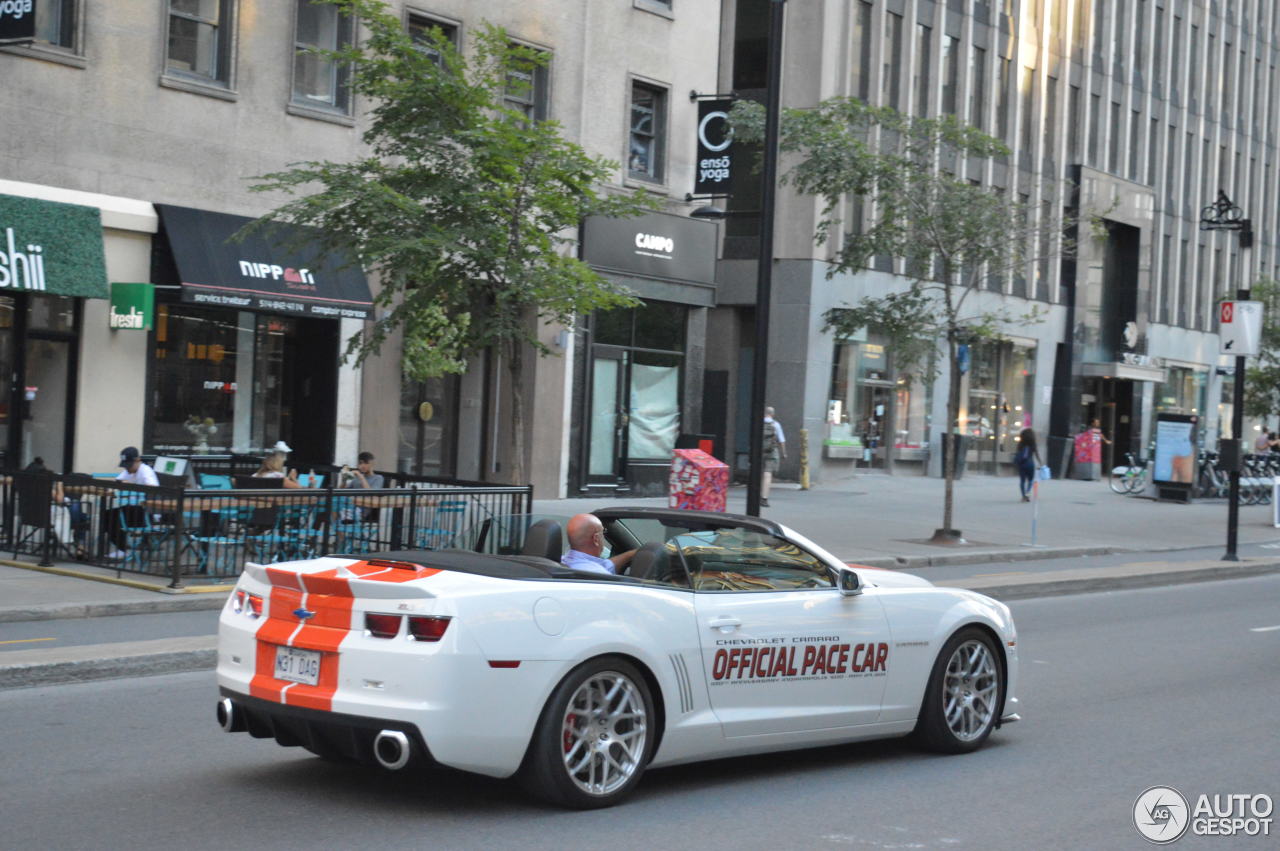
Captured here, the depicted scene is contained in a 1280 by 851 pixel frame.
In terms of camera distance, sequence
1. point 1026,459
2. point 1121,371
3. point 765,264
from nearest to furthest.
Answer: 1. point 765,264
2. point 1026,459
3. point 1121,371

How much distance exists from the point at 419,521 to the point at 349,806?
919 cm

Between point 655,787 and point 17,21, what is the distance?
14.1 metres

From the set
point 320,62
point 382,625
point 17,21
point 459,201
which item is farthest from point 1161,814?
point 320,62

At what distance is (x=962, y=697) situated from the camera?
831cm

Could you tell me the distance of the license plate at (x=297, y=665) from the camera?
251 inches

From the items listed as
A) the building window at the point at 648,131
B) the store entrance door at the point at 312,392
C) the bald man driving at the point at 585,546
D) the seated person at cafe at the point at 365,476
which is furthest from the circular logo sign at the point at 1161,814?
the building window at the point at 648,131

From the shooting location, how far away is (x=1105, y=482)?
1695 inches

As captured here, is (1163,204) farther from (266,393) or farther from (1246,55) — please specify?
(266,393)

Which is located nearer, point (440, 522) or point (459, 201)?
point (440, 522)

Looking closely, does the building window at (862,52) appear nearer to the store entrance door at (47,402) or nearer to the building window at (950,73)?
the building window at (950,73)

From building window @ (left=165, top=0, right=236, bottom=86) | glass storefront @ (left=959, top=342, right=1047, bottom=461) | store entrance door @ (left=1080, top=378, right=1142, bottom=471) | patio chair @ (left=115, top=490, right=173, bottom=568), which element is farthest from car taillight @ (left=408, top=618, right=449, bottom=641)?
store entrance door @ (left=1080, top=378, right=1142, bottom=471)

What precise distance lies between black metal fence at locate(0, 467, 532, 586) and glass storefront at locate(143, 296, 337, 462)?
17.4 ft

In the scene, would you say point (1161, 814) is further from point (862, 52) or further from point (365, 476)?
point (862, 52)

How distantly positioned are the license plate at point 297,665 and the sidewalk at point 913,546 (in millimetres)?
3776
